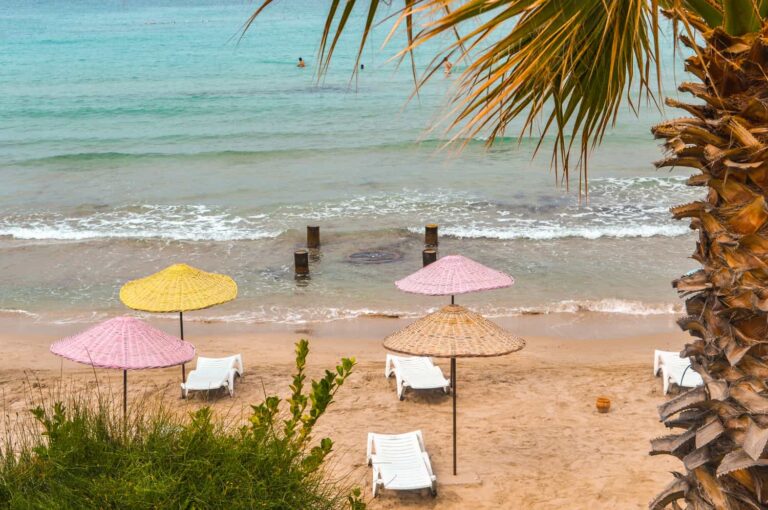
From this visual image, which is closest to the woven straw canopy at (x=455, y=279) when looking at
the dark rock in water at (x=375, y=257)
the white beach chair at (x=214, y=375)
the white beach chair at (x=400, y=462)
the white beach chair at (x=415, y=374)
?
the white beach chair at (x=415, y=374)

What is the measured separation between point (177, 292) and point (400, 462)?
3.87 m

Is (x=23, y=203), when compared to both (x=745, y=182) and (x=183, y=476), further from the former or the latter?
(x=745, y=182)

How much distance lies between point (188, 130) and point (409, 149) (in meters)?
10.9

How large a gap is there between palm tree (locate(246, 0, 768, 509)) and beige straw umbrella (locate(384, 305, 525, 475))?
487cm

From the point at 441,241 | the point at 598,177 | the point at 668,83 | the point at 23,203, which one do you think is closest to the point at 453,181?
the point at 598,177

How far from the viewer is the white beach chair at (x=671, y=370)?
1180 cm

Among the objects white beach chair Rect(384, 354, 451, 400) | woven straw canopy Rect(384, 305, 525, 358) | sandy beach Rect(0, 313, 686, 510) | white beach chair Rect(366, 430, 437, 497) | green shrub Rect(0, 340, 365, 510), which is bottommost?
sandy beach Rect(0, 313, 686, 510)

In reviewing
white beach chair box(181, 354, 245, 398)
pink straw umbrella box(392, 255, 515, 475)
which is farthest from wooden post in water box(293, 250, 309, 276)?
pink straw umbrella box(392, 255, 515, 475)

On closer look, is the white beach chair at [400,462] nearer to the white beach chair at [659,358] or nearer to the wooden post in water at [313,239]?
the white beach chair at [659,358]

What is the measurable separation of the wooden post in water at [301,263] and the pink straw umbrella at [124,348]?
8.69m

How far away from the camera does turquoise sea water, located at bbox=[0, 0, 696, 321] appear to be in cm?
1791

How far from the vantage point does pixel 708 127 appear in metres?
3.83

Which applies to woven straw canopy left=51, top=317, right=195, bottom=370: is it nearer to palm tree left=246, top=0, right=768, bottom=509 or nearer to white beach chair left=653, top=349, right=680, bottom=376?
palm tree left=246, top=0, right=768, bottom=509

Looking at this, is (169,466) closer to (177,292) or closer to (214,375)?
(177,292)
